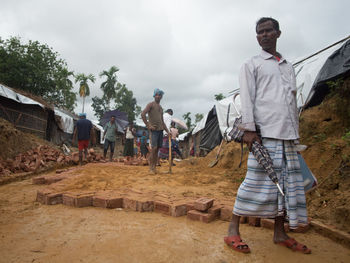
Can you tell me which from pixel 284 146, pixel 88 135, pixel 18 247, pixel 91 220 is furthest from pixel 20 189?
pixel 284 146

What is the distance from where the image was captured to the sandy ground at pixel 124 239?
61.9 inches

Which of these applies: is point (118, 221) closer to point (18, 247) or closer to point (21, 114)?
point (18, 247)

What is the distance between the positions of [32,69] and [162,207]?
1686cm

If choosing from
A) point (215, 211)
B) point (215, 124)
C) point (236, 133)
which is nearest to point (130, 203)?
point (215, 211)

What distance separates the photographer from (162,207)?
8.34ft

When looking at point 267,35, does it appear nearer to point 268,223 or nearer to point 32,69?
point 268,223

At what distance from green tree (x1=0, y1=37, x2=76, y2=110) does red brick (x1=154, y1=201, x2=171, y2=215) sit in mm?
16272

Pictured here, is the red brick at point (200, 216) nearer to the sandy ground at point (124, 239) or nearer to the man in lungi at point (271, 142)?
the sandy ground at point (124, 239)

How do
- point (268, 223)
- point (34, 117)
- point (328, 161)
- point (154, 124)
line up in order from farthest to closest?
point (34, 117)
point (154, 124)
point (328, 161)
point (268, 223)

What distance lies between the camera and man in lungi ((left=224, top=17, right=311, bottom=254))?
1679 mm

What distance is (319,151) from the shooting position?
363 centimetres

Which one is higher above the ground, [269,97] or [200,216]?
[269,97]

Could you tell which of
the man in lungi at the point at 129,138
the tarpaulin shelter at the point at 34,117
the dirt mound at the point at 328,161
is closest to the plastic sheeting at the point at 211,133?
the man in lungi at the point at 129,138

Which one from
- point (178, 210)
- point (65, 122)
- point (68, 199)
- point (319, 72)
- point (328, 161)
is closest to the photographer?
point (178, 210)
